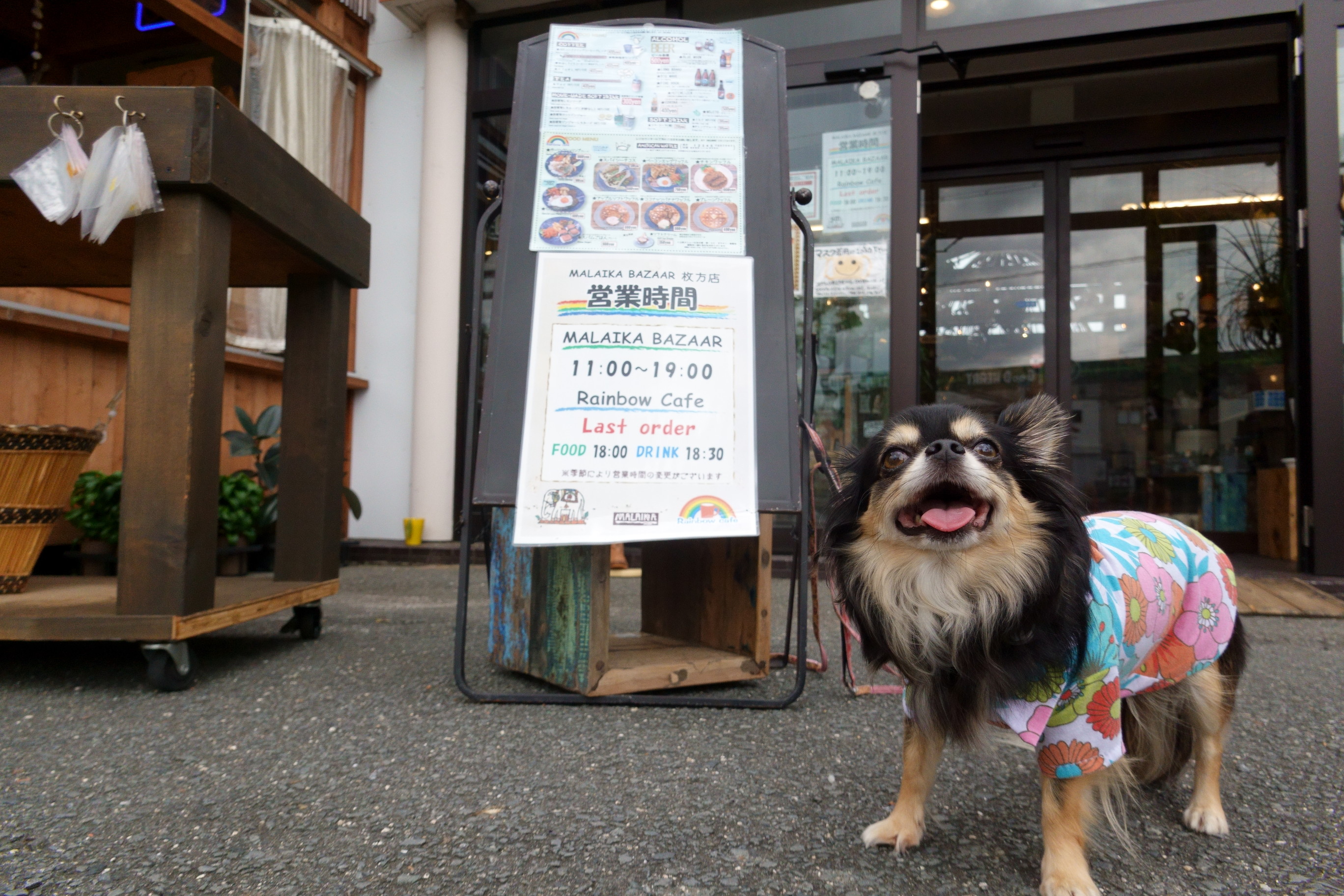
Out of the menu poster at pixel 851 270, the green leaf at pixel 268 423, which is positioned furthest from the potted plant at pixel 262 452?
the menu poster at pixel 851 270

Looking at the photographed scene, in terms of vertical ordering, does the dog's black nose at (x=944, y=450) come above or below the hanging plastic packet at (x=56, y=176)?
below

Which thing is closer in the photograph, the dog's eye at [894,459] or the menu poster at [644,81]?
the dog's eye at [894,459]

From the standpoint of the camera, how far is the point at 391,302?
18.4ft

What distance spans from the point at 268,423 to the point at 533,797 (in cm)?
346

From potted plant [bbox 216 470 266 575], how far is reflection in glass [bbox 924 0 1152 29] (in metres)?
4.53

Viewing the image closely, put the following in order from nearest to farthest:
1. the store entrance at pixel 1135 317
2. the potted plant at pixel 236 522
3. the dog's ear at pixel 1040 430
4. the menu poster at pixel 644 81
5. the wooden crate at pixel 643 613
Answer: the dog's ear at pixel 1040 430 < the wooden crate at pixel 643 613 < the menu poster at pixel 644 81 < the potted plant at pixel 236 522 < the store entrance at pixel 1135 317

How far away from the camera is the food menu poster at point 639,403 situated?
6.93 feet

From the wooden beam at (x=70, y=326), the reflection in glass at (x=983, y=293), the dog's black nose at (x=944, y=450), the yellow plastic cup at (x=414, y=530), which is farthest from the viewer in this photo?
the reflection in glass at (x=983, y=293)

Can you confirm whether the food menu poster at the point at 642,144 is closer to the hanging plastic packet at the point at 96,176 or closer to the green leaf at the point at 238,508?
the hanging plastic packet at the point at 96,176

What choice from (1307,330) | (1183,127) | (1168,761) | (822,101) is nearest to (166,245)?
(1168,761)

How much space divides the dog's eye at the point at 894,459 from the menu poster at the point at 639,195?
986 mm

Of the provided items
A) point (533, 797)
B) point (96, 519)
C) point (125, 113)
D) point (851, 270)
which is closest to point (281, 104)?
point (96, 519)

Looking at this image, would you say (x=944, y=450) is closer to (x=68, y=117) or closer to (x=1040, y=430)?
(x=1040, y=430)

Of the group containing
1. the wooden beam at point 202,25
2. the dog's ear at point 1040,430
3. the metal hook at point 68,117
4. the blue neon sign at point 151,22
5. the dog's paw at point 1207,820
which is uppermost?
the blue neon sign at point 151,22
